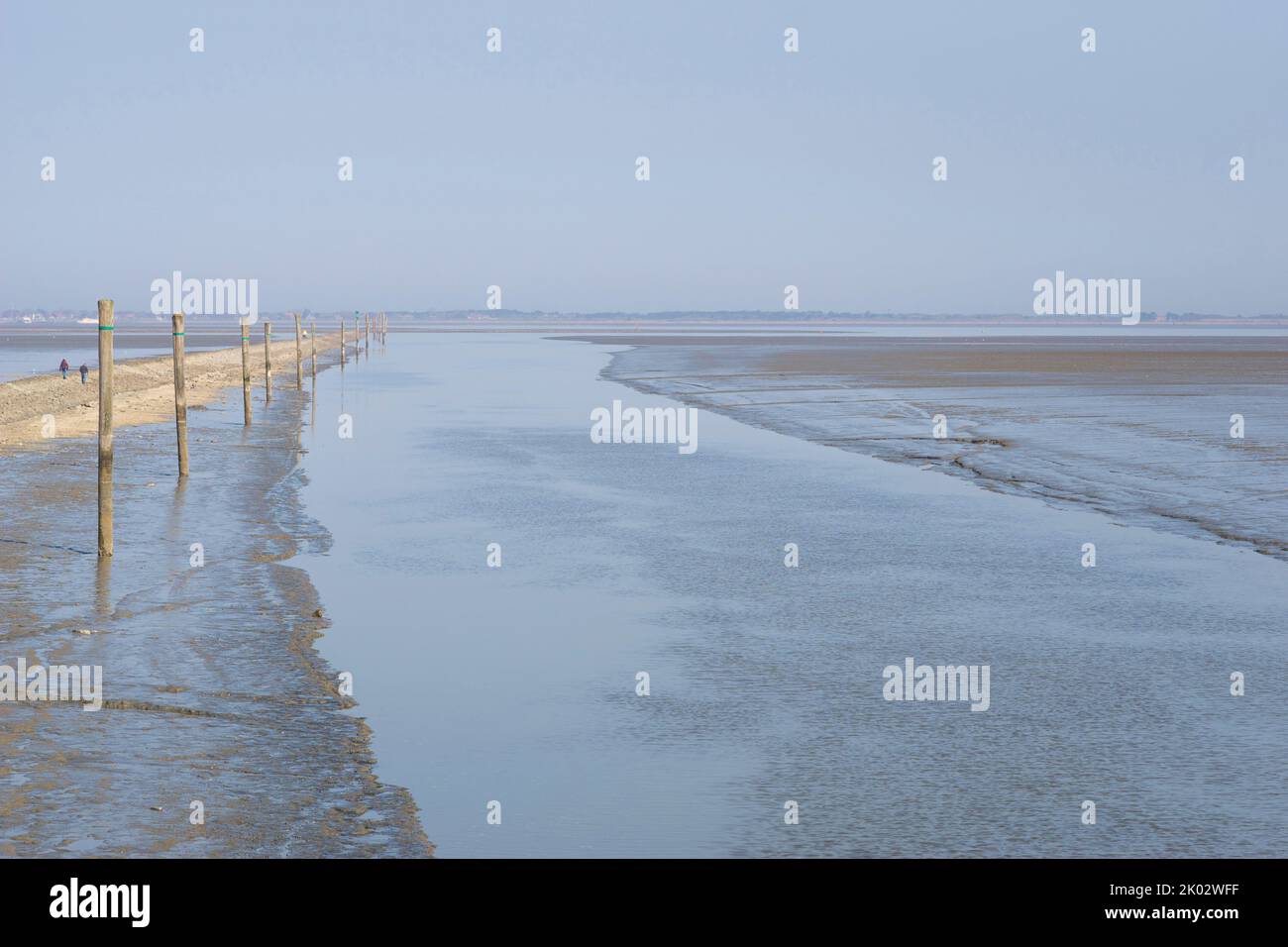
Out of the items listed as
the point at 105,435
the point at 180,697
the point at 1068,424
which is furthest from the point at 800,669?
the point at 1068,424

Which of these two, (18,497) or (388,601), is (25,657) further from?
(18,497)

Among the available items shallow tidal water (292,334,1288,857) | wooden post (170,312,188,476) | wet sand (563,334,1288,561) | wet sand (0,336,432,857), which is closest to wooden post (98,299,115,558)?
wet sand (0,336,432,857)

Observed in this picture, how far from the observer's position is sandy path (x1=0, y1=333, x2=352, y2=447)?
1206 inches

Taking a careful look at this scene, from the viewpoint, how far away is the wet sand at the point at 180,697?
6.80 meters

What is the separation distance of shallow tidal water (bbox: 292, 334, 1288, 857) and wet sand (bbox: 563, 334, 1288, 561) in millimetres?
1938

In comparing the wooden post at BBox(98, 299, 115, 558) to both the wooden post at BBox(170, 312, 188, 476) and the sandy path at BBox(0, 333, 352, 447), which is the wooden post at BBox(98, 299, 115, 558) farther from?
the sandy path at BBox(0, 333, 352, 447)

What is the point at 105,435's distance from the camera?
15.1m

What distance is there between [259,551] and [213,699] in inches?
236

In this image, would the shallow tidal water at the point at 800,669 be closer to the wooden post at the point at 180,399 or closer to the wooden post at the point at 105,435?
the wooden post at the point at 105,435

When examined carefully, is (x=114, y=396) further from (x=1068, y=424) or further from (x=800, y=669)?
(x=800, y=669)

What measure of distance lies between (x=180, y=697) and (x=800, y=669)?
417cm

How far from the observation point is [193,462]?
78.7ft

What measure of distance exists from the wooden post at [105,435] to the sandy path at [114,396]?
11948 millimetres
